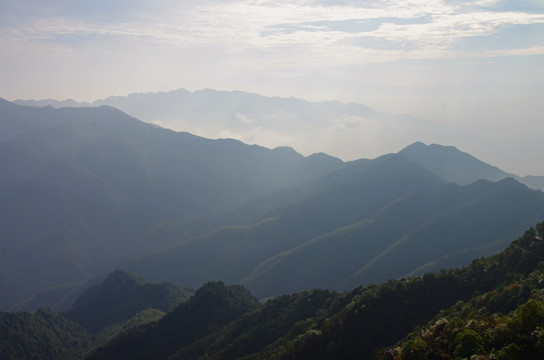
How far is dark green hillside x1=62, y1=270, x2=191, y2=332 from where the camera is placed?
12800cm

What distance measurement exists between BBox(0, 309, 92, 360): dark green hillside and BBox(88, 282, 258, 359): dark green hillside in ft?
61.1

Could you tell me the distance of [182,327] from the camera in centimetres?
8800

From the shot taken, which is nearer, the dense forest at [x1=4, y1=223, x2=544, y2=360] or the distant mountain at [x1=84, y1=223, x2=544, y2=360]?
the distant mountain at [x1=84, y1=223, x2=544, y2=360]

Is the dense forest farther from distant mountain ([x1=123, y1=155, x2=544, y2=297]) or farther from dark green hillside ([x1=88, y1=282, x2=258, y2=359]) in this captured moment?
distant mountain ([x1=123, y1=155, x2=544, y2=297])

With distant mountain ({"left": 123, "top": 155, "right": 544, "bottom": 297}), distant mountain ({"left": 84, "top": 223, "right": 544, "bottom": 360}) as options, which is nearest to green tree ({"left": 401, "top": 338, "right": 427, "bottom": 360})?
distant mountain ({"left": 84, "top": 223, "right": 544, "bottom": 360})

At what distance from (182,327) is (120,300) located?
181 ft

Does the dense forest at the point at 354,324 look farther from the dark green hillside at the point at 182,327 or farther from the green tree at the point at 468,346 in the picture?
the dark green hillside at the point at 182,327

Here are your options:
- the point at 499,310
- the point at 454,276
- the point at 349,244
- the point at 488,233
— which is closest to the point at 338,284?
the point at 349,244

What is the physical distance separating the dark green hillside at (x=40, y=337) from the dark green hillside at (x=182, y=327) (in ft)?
61.1

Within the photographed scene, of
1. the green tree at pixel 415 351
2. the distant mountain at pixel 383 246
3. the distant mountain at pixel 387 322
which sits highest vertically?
the green tree at pixel 415 351

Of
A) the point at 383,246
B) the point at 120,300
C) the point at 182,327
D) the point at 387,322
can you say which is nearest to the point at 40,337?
the point at 120,300

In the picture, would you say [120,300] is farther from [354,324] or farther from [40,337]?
[354,324]

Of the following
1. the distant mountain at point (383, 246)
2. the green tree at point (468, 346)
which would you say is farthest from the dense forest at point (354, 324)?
the distant mountain at point (383, 246)

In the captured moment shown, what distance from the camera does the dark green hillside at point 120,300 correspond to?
128 metres
